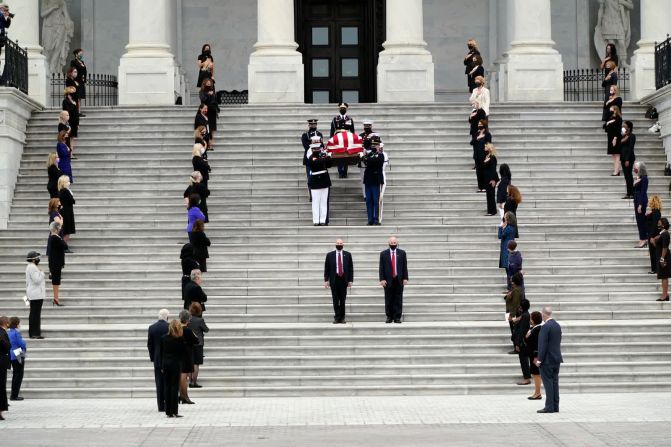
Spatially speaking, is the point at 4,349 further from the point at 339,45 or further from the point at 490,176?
the point at 339,45

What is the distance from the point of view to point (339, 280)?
1153 inches

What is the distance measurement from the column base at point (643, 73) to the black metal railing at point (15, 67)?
15.9 meters

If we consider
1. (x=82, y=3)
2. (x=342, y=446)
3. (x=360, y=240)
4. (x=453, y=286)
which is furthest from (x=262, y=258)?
(x=82, y=3)

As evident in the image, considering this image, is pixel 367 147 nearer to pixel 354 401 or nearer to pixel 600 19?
pixel 354 401

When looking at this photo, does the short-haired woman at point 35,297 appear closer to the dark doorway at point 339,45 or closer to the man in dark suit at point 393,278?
the man in dark suit at point 393,278

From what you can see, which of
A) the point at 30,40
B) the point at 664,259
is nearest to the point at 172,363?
the point at 664,259

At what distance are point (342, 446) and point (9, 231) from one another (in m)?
15.7

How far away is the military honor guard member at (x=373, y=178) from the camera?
33.8 m

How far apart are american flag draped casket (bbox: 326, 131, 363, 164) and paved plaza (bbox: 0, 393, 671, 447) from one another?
31.5ft

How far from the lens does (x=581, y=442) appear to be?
68.8 feet

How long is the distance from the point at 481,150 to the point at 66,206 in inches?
359

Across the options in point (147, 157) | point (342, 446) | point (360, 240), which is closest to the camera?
point (342, 446)

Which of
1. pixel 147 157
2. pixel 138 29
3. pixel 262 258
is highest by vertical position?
pixel 138 29

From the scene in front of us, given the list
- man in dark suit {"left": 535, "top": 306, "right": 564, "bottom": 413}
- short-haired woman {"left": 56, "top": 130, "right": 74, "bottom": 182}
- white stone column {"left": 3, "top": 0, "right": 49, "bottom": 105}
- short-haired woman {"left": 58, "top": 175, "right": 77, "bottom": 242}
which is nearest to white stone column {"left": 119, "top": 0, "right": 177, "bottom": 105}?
white stone column {"left": 3, "top": 0, "right": 49, "bottom": 105}
